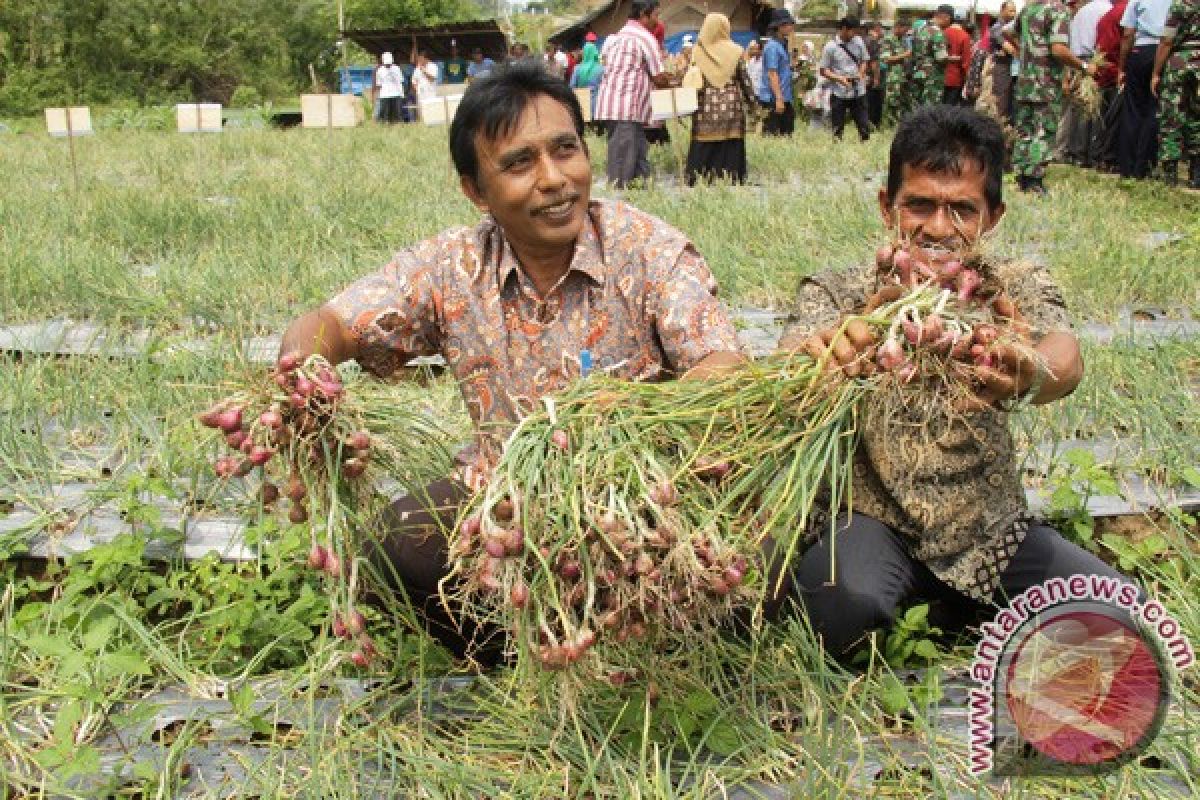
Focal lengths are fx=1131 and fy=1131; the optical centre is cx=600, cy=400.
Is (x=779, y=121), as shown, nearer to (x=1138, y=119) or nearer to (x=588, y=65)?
(x=588, y=65)

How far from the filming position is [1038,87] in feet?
22.8

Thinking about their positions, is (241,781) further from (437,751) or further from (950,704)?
(950,704)

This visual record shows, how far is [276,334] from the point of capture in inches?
147

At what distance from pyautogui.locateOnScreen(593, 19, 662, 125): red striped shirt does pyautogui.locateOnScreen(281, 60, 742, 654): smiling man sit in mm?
5377

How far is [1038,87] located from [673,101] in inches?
88.3

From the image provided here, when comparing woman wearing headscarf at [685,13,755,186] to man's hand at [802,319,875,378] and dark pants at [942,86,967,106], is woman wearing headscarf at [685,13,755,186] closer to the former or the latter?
dark pants at [942,86,967,106]

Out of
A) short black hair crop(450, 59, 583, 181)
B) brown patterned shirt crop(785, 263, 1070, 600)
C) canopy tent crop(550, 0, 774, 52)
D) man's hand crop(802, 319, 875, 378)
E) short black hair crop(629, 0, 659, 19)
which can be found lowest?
brown patterned shirt crop(785, 263, 1070, 600)

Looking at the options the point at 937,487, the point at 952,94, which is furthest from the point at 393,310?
the point at 952,94

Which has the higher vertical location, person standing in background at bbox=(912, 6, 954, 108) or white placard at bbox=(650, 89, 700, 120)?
person standing in background at bbox=(912, 6, 954, 108)

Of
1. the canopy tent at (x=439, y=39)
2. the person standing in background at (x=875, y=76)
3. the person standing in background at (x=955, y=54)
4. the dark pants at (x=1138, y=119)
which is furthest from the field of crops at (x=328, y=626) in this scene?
the canopy tent at (x=439, y=39)

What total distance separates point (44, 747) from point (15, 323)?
2.50 metres

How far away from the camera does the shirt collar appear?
198cm

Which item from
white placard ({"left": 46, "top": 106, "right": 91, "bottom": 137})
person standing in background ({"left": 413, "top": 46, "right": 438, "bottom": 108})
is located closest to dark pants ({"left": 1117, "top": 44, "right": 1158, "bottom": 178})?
white placard ({"left": 46, "top": 106, "right": 91, "bottom": 137})

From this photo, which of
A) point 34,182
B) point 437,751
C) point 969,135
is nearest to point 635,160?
point 34,182
